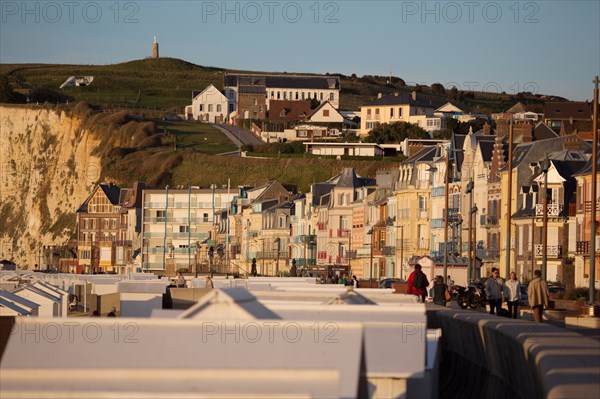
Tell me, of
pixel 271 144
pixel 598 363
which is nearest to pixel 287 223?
pixel 271 144

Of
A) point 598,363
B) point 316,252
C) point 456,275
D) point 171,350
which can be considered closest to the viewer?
point 171,350

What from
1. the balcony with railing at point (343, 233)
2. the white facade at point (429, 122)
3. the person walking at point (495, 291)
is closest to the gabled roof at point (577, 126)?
the balcony with railing at point (343, 233)

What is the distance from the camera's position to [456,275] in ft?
229

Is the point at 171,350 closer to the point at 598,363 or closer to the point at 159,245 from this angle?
the point at 598,363

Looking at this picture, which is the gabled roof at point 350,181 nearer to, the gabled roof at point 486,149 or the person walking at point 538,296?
the gabled roof at point 486,149

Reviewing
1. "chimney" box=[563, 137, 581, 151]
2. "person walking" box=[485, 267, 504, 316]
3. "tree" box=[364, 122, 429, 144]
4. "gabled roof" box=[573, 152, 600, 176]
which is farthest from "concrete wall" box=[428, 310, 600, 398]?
"tree" box=[364, 122, 429, 144]

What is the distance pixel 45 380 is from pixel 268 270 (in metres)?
119

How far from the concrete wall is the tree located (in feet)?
500

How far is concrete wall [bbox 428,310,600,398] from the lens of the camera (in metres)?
14.0

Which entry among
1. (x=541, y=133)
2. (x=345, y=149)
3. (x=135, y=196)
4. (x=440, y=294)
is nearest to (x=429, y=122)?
(x=345, y=149)

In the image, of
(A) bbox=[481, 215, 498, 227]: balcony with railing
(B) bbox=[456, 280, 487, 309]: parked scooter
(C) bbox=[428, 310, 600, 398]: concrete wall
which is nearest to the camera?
(C) bbox=[428, 310, 600, 398]: concrete wall

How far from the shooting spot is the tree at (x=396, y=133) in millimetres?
182000

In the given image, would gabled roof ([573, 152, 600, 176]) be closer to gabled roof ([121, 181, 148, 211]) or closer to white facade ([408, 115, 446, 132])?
gabled roof ([121, 181, 148, 211])

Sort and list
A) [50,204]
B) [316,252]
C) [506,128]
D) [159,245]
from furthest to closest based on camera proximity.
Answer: [50,204] < [159,245] < [316,252] < [506,128]
